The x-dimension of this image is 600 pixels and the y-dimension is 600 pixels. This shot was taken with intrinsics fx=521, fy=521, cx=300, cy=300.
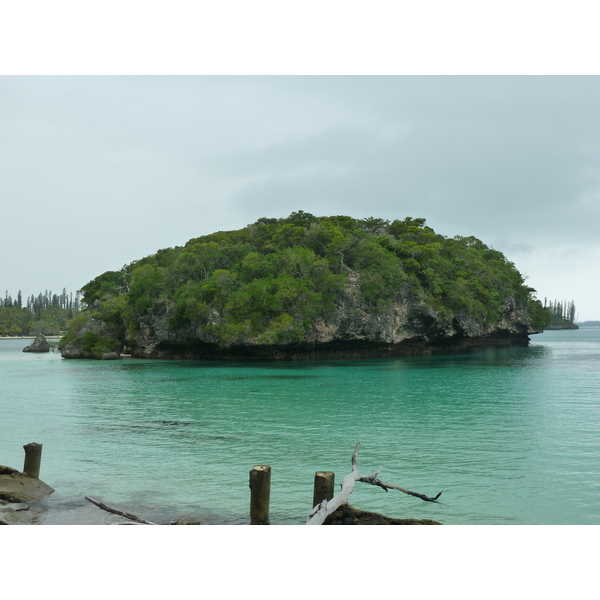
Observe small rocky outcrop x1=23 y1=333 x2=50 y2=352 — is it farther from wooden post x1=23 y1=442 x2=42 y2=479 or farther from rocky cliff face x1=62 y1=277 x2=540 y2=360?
wooden post x1=23 y1=442 x2=42 y2=479

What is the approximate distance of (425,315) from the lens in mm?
48219

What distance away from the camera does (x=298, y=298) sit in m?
42.7

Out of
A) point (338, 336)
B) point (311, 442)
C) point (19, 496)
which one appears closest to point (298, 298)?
point (338, 336)

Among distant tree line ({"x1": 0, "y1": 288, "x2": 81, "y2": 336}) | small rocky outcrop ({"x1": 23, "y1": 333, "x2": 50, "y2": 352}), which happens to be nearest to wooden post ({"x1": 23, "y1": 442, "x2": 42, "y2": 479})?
small rocky outcrop ({"x1": 23, "y1": 333, "x2": 50, "y2": 352})

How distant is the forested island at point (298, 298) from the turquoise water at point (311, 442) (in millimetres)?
14812

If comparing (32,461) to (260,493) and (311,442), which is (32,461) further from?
(311,442)

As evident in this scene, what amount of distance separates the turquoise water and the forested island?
14.8 metres

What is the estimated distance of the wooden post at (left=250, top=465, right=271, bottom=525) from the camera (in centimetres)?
716

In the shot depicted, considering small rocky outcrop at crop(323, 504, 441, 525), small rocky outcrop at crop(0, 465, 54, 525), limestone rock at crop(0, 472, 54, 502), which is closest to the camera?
small rocky outcrop at crop(323, 504, 441, 525)

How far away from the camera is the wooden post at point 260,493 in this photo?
716cm

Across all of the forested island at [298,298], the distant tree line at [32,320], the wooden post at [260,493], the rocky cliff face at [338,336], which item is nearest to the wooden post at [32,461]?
the wooden post at [260,493]

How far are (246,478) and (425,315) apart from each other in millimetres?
40301

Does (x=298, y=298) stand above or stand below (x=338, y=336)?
above

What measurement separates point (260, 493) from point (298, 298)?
3559 centimetres
